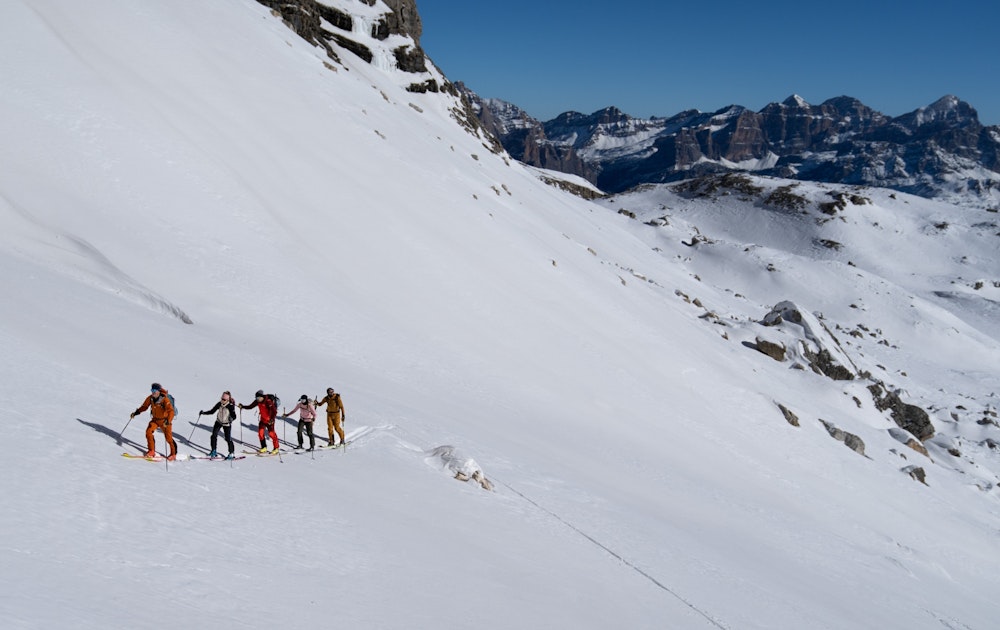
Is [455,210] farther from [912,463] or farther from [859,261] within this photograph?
[859,261]

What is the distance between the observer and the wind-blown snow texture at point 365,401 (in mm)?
7867

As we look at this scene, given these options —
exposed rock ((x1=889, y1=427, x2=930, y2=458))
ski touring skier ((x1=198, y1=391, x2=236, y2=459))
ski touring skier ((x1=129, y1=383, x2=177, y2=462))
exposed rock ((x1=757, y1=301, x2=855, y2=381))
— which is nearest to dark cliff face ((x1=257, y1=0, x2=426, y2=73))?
exposed rock ((x1=757, y1=301, x2=855, y2=381))

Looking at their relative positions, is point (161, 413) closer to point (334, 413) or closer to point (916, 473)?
point (334, 413)

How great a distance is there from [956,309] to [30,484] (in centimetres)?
9006

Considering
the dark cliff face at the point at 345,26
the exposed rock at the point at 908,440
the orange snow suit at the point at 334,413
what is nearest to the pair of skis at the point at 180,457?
the orange snow suit at the point at 334,413

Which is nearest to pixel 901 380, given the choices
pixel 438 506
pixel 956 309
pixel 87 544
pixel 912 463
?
pixel 912 463

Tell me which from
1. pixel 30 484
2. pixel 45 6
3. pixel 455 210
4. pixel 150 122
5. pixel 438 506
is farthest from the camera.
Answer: pixel 455 210

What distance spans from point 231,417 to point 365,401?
4.99 m

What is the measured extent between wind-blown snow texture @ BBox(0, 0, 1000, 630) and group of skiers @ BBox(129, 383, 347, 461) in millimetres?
415

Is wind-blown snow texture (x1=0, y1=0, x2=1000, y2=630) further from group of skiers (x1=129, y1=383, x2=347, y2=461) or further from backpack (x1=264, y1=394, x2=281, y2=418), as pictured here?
backpack (x1=264, y1=394, x2=281, y2=418)

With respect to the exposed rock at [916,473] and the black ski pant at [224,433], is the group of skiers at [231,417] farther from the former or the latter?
the exposed rock at [916,473]

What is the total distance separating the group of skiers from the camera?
9.76 meters

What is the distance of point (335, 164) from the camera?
31.3 m

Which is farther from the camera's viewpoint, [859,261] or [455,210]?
[859,261]
